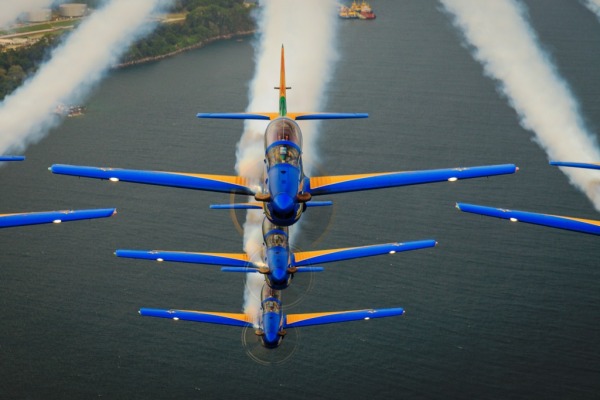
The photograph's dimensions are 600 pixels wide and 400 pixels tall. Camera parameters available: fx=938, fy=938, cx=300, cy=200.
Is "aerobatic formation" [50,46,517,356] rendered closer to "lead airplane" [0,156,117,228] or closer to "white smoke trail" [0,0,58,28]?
"lead airplane" [0,156,117,228]

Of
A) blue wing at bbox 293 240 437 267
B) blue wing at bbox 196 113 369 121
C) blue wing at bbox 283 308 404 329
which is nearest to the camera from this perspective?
blue wing at bbox 196 113 369 121

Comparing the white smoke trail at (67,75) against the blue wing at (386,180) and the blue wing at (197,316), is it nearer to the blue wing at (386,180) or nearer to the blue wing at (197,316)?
the blue wing at (197,316)

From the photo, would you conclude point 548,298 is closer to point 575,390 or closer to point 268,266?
point 575,390

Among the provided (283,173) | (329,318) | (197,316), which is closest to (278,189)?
(283,173)

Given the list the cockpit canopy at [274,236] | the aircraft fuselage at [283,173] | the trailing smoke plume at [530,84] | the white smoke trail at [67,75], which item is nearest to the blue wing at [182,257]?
the cockpit canopy at [274,236]

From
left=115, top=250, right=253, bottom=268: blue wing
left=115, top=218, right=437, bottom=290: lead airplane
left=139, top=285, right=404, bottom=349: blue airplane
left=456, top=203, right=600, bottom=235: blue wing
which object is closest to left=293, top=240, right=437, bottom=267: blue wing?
left=115, top=218, right=437, bottom=290: lead airplane

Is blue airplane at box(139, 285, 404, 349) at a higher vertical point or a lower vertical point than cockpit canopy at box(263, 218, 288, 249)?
lower
